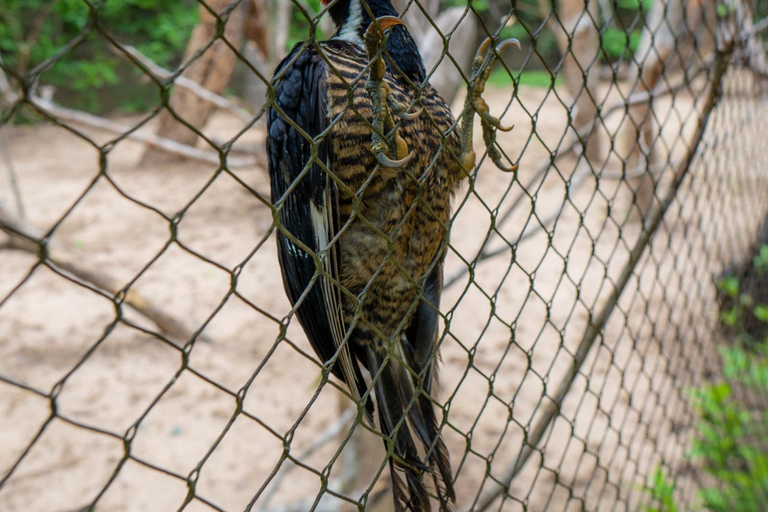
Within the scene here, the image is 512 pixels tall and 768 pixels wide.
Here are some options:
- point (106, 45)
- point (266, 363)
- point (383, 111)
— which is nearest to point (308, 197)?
point (383, 111)

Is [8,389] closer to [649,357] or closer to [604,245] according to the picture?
[649,357]

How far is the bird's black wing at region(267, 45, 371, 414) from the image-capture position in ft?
4.00

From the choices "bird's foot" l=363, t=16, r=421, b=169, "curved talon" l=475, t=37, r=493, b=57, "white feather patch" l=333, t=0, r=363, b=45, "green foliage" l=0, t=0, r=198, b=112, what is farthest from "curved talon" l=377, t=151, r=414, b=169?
"green foliage" l=0, t=0, r=198, b=112

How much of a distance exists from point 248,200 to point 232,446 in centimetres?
324

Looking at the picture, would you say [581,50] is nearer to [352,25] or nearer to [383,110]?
[352,25]

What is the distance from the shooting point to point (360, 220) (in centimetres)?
128

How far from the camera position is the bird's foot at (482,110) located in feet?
4.14

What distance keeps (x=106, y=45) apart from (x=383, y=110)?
9.39 meters

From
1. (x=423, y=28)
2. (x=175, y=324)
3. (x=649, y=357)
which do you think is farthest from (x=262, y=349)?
(x=649, y=357)

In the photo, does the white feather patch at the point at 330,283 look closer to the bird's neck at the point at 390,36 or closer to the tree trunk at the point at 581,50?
the bird's neck at the point at 390,36

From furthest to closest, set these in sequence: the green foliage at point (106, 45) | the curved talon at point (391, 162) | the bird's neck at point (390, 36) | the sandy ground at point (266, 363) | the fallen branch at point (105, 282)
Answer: the green foliage at point (106, 45) → the fallen branch at point (105, 282) → the sandy ground at point (266, 363) → the bird's neck at point (390, 36) → the curved talon at point (391, 162)

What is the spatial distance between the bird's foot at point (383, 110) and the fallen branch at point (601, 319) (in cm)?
72

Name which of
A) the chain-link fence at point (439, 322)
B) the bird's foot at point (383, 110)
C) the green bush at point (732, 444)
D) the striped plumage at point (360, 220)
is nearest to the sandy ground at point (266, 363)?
the chain-link fence at point (439, 322)

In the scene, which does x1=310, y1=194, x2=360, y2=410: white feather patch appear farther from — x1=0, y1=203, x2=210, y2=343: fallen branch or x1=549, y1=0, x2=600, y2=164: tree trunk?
x1=549, y1=0, x2=600, y2=164: tree trunk
